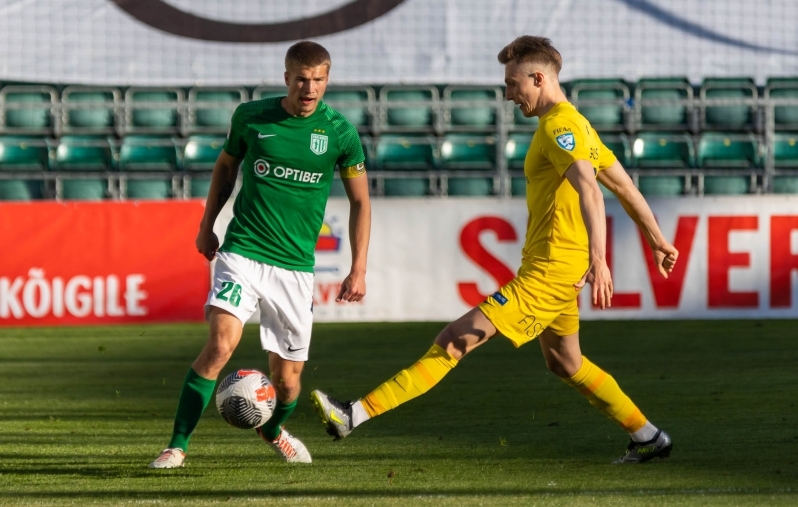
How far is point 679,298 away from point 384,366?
4.09 meters

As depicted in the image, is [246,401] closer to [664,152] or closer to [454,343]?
[454,343]

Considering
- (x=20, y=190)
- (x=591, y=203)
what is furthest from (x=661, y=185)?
(x=591, y=203)

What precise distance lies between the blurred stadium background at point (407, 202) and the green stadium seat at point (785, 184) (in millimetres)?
17

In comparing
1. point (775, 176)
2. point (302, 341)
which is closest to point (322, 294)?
point (775, 176)

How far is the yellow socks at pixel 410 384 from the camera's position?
5.16m

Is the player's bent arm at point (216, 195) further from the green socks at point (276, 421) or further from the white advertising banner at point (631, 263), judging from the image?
the white advertising banner at point (631, 263)

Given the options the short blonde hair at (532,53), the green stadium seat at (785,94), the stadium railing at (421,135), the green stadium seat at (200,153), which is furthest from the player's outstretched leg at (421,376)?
the green stadium seat at (785,94)

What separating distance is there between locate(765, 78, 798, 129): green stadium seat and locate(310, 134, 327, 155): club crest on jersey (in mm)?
10680

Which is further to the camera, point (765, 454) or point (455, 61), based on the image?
point (455, 61)

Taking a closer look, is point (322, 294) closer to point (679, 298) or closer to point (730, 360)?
point (679, 298)

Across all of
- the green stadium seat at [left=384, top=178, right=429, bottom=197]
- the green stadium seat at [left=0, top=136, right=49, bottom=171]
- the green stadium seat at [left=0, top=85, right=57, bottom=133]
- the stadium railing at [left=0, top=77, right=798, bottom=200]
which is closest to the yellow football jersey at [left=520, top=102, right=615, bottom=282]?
the stadium railing at [left=0, top=77, right=798, bottom=200]

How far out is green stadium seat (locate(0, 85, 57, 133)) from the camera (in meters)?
15.5

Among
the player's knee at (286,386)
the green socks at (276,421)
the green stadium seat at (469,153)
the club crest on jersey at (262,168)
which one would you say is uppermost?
the club crest on jersey at (262,168)

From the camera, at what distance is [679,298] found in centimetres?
1266
